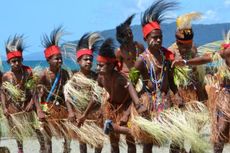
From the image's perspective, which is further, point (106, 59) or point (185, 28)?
point (185, 28)

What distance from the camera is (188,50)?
7.99 m

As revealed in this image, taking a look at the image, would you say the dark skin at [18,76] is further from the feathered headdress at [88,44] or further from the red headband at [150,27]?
the red headband at [150,27]

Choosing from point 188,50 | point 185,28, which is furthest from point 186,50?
point 185,28

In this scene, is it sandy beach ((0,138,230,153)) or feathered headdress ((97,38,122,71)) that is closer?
feathered headdress ((97,38,122,71))

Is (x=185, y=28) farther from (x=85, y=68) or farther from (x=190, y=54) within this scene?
(x=85, y=68)

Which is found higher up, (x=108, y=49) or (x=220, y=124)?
(x=108, y=49)

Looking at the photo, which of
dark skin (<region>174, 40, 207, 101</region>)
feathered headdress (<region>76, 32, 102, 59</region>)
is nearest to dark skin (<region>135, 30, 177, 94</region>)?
dark skin (<region>174, 40, 207, 101</region>)

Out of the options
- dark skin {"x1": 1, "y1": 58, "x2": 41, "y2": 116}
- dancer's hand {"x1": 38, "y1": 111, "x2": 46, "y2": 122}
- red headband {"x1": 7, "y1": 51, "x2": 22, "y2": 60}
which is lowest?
dancer's hand {"x1": 38, "y1": 111, "x2": 46, "y2": 122}

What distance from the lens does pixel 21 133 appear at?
885 cm

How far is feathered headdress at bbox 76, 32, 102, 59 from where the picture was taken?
810cm

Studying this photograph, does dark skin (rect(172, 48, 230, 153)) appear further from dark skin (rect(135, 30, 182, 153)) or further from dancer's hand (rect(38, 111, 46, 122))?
dancer's hand (rect(38, 111, 46, 122))

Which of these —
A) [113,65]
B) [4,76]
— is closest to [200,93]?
[113,65]

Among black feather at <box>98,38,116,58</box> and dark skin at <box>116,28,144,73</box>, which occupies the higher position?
black feather at <box>98,38,116,58</box>

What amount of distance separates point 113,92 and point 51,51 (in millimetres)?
1549
